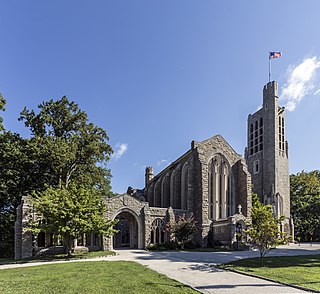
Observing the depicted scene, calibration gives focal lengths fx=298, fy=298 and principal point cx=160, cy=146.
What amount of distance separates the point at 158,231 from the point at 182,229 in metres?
2.70

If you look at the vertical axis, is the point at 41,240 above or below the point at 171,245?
above

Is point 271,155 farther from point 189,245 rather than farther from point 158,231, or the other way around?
point 158,231

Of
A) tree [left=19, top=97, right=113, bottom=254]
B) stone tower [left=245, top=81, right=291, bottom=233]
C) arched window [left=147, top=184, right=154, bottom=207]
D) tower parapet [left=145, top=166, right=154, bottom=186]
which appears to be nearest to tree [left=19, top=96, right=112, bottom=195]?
tree [left=19, top=97, right=113, bottom=254]

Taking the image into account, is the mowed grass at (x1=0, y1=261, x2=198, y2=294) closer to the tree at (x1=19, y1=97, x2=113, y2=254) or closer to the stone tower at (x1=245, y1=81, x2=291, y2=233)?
the tree at (x1=19, y1=97, x2=113, y2=254)

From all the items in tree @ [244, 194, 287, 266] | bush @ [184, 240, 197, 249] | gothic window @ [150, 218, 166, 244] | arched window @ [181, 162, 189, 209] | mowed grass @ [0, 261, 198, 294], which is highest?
arched window @ [181, 162, 189, 209]

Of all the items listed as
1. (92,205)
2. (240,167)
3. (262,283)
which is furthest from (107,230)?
(240,167)

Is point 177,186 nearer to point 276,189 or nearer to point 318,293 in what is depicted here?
point 276,189

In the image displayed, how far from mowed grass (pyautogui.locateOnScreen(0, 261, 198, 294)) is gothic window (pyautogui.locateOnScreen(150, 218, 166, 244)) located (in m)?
15.6

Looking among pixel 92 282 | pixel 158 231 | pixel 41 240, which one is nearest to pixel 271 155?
pixel 158 231

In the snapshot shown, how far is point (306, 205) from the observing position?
4622 cm

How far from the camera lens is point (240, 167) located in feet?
110

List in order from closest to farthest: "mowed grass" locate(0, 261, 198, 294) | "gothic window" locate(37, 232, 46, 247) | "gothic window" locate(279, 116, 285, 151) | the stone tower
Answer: "mowed grass" locate(0, 261, 198, 294) < "gothic window" locate(37, 232, 46, 247) < the stone tower < "gothic window" locate(279, 116, 285, 151)

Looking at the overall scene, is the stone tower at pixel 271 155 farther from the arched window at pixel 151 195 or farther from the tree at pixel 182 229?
the tree at pixel 182 229

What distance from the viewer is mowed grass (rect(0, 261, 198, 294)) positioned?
28.4 ft
